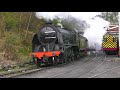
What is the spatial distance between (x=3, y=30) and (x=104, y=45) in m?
12.1

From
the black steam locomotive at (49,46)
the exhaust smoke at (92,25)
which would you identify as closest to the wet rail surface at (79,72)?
the black steam locomotive at (49,46)

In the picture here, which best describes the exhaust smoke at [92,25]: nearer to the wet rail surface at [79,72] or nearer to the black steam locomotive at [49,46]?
the black steam locomotive at [49,46]

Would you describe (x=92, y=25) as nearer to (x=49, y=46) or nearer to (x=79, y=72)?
(x=49, y=46)

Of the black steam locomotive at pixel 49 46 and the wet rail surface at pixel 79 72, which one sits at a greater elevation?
the black steam locomotive at pixel 49 46

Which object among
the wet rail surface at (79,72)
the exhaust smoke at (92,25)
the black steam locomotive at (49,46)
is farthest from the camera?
the exhaust smoke at (92,25)

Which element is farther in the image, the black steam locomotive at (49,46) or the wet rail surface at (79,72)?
the black steam locomotive at (49,46)

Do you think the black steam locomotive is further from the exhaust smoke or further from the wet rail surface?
the exhaust smoke

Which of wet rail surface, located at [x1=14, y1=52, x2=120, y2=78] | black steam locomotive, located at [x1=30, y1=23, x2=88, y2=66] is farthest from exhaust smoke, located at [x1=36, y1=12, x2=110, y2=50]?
wet rail surface, located at [x1=14, y1=52, x2=120, y2=78]

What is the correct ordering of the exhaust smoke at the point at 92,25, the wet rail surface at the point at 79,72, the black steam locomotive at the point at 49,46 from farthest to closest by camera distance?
1. the exhaust smoke at the point at 92,25
2. the black steam locomotive at the point at 49,46
3. the wet rail surface at the point at 79,72

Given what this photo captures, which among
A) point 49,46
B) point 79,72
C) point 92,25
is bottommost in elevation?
point 79,72

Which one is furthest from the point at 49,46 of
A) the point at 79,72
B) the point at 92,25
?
the point at 92,25

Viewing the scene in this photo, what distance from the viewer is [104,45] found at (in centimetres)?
3331
